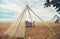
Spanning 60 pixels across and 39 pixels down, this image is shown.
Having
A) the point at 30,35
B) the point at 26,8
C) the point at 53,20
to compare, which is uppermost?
the point at 26,8

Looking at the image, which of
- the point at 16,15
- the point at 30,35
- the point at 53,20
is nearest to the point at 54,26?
the point at 53,20

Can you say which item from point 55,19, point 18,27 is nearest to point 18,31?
point 18,27

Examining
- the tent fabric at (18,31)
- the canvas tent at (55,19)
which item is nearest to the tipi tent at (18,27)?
the tent fabric at (18,31)

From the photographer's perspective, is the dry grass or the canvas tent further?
the canvas tent

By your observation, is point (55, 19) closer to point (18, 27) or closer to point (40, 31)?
point (40, 31)

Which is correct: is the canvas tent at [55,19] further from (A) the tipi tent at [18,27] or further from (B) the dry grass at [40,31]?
(A) the tipi tent at [18,27]

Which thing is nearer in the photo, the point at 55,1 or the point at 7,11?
the point at 7,11

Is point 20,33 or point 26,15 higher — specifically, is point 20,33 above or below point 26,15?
below

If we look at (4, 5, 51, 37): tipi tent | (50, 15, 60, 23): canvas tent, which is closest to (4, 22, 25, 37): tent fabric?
(4, 5, 51, 37): tipi tent

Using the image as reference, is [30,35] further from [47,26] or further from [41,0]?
[41,0]

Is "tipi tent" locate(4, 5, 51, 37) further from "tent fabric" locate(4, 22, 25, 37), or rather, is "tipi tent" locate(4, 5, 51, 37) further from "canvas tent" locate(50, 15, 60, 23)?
"canvas tent" locate(50, 15, 60, 23)

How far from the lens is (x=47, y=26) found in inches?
227

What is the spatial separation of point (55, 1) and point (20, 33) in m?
1.44

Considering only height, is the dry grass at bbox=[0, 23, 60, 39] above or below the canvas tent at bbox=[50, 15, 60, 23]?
below
